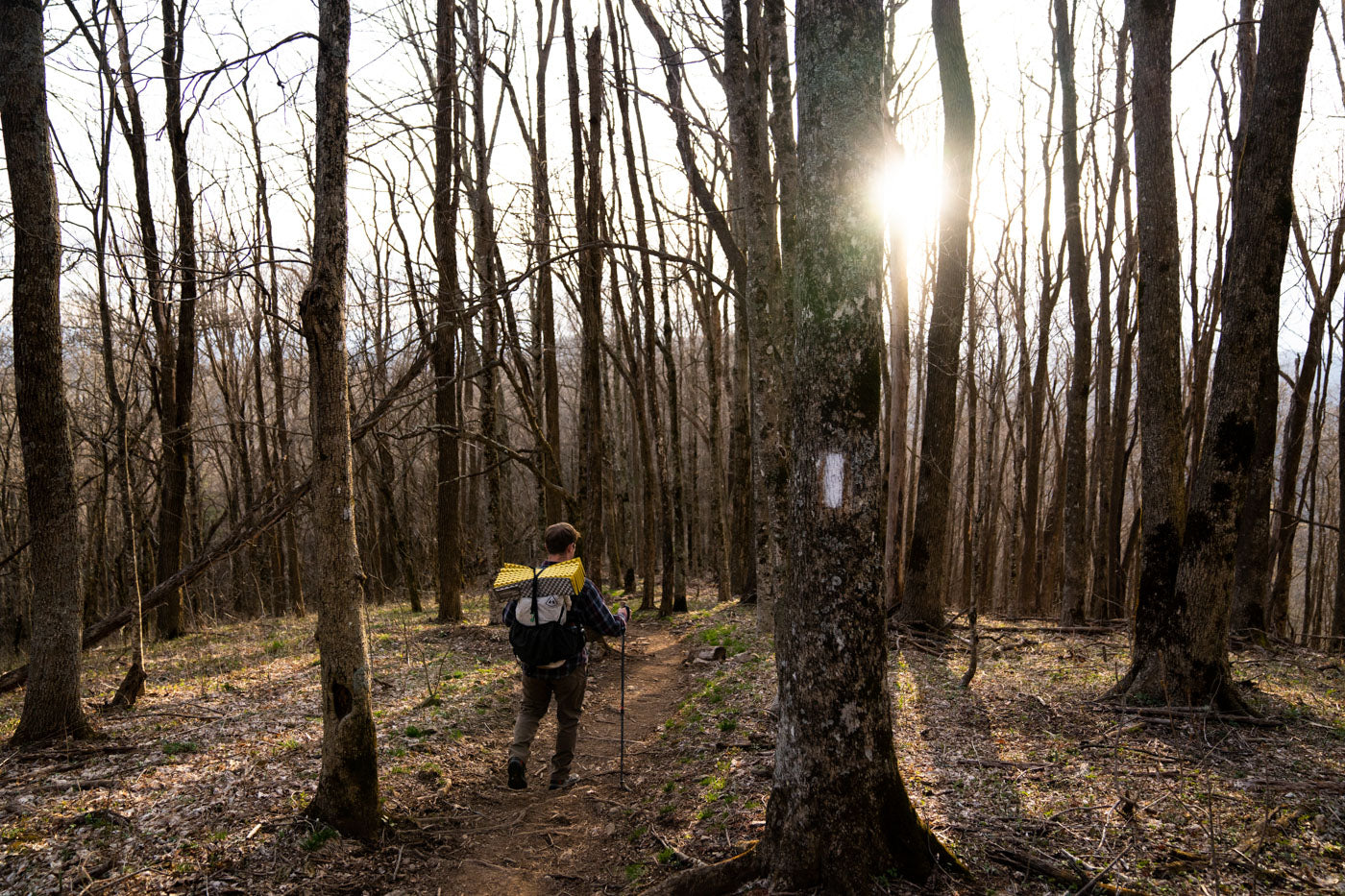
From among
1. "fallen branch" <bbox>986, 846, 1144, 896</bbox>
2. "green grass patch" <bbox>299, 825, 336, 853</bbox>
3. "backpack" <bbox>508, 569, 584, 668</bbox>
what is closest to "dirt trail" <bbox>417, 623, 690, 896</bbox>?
"green grass patch" <bbox>299, 825, 336, 853</bbox>

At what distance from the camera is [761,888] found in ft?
11.4

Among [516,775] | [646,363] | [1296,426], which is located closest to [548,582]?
[516,775]

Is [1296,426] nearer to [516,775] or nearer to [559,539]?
[559,539]

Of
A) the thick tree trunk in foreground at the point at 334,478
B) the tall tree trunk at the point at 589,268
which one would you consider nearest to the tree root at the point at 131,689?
the thick tree trunk in foreground at the point at 334,478

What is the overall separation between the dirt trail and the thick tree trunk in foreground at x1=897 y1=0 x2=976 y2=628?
13.4 feet

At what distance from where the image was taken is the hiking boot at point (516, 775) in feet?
19.4

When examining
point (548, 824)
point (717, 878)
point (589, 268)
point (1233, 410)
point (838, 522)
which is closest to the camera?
point (838, 522)

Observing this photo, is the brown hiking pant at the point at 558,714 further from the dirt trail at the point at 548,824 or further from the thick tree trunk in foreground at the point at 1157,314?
the thick tree trunk in foreground at the point at 1157,314

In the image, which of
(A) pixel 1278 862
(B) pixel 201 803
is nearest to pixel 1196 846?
(A) pixel 1278 862

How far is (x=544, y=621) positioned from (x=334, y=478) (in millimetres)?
1960

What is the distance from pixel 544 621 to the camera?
→ 19.0 feet

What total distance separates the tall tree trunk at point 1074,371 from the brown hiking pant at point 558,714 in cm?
843

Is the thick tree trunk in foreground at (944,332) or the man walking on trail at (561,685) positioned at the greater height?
the thick tree trunk in foreground at (944,332)

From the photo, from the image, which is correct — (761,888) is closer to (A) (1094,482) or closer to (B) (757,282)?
(B) (757,282)
